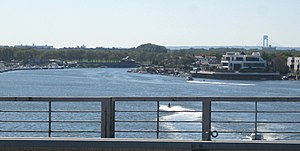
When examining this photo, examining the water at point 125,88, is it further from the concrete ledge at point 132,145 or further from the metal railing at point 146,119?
the concrete ledge at point 132,145

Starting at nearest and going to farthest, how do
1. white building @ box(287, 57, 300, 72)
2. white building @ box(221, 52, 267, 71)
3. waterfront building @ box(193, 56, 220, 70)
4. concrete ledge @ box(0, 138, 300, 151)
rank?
concrete ledge @ box(0, 138, 300, 151), white building @ box(221, 52, 267, 71), white building @ box(287, 57, 300, 72), waterfront building @ box(193, 56, 220, 70)

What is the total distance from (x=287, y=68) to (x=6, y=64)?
7947 cm

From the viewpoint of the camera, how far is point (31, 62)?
199 m

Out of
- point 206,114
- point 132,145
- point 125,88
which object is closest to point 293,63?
point 125,88

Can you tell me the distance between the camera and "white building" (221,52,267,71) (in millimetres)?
142625

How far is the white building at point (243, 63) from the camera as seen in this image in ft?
468

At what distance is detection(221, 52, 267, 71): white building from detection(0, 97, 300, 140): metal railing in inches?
3531

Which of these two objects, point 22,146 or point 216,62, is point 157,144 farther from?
point 216,62

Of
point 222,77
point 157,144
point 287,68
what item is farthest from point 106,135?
point 287,68

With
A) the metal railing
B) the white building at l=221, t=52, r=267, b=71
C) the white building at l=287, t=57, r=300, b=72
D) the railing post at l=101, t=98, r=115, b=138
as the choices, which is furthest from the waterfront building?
the railing post at l=101, t=98, r=115, b=138

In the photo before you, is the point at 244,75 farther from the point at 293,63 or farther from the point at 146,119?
the point at 146,119

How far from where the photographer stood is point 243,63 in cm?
14262

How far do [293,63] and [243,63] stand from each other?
63.9 feet

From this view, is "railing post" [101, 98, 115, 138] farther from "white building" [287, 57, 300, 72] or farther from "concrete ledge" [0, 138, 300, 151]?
"white building" [287, 57, 300, 72]
